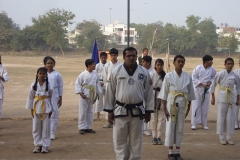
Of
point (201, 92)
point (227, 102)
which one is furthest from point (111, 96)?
point (201, 92)

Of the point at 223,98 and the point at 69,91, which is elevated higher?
the point at 223,98

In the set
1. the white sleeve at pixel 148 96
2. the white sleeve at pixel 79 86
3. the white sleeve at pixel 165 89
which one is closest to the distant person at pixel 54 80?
the white sleeve at pixel 79 86

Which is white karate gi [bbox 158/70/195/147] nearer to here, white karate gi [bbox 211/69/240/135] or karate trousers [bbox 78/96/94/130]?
white karate gi [bbox 211/69/240/135]

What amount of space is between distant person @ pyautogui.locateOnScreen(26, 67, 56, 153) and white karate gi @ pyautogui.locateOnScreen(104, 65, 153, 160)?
2.05m

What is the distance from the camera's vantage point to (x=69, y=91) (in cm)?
1912

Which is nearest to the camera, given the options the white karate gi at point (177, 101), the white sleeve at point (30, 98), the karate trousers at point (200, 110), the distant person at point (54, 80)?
the white karate gi at point (177, 101)

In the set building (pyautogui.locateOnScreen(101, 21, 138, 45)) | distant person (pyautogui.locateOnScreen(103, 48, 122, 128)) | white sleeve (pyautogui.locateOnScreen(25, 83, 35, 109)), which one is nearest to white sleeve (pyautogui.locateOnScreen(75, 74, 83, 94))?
distant person (pyautogui.locateOnScreen(103, 48, 122, 128))

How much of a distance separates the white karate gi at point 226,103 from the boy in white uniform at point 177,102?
60.8 inches

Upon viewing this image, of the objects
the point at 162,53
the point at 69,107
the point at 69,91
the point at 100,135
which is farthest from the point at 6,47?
the point at 100,135

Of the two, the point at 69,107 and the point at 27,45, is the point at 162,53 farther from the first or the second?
the point at 69,107

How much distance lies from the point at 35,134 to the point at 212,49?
62161 millimetres

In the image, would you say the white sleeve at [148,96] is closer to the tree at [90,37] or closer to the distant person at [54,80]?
the distant person at [54,80]

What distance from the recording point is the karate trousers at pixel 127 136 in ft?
19.0

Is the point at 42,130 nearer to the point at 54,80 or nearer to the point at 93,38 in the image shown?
the point at 54,80
